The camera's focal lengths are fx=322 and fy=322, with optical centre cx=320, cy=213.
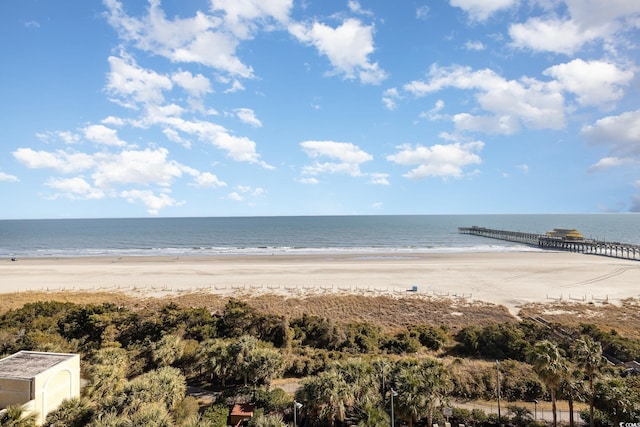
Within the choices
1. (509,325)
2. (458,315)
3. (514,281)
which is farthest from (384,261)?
(509,325)

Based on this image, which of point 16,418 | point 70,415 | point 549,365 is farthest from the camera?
point 549,365

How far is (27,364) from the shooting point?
13.5 meters

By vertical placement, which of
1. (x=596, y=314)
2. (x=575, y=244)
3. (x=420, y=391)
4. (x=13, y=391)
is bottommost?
(x=596, y=314)

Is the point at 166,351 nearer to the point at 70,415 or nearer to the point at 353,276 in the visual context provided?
the point at 70,415

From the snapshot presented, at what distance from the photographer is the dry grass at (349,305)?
29.7 meters

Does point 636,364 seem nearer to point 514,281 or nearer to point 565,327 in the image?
point 565,327

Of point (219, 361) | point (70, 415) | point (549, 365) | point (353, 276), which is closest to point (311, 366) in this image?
point (219, 361)

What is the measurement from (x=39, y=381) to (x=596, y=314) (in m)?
41.5

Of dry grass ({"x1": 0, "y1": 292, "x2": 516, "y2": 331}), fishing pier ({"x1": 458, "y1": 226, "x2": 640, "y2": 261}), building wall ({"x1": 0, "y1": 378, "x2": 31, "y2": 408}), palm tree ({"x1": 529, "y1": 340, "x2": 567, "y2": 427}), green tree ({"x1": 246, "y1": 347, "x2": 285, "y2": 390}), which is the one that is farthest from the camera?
fishing pier ({"x1": 458, "y1": 226, "x2": 640, "y2": 261})

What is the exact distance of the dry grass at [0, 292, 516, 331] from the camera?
29734 millimetres

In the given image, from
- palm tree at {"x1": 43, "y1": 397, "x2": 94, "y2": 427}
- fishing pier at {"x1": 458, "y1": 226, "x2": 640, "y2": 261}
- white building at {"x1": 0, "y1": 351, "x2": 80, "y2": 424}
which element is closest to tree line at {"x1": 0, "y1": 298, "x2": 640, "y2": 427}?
palm tree at {"x1": 43, "y1": 397, "x2": 94, "y2": 427}

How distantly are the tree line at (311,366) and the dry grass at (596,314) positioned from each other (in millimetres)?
3789

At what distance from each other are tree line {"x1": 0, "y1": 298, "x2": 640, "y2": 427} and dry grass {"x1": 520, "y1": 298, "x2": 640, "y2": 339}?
3.79m

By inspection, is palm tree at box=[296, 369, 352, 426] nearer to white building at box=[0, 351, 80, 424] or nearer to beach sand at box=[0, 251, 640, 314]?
white building at box=[0, 351, 80, 424]
